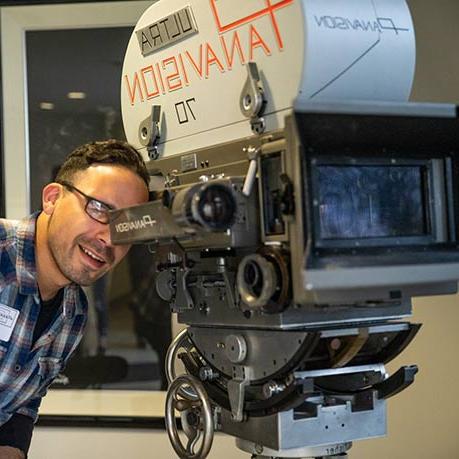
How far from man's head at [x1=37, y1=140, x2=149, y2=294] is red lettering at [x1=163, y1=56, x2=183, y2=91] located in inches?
8.1

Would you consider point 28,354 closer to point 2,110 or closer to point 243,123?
point 243,123

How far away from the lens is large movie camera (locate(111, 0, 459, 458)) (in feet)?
4.10

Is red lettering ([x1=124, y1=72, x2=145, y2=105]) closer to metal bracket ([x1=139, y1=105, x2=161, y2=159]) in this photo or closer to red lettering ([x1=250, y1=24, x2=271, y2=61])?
metal bracket ([x1=139, y1=105, x2=161, y2=159])

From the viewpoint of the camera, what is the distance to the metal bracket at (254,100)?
1366mm

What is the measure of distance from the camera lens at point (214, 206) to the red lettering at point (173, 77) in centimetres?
41

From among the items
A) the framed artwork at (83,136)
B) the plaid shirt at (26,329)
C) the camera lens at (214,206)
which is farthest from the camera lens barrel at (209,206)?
the framed artwork at (83,136)

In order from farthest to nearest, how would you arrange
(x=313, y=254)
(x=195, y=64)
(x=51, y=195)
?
(x=51, y=195) < (x=195, y=64) < (x=313, y=254)

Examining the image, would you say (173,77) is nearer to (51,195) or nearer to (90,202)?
(90,202)

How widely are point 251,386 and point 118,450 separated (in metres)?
1.63

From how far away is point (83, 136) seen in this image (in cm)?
311

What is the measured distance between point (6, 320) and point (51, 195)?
342mm

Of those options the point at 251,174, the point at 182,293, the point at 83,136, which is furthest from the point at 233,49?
the point at 83,136

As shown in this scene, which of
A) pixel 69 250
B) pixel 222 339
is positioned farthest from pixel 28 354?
pixel 222 339

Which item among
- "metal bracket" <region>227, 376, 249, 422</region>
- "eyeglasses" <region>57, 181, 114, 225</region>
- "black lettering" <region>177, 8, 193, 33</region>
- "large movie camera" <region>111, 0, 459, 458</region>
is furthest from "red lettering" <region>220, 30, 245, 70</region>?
"metal bracket" <region>227, 376, 249, 422</region>
